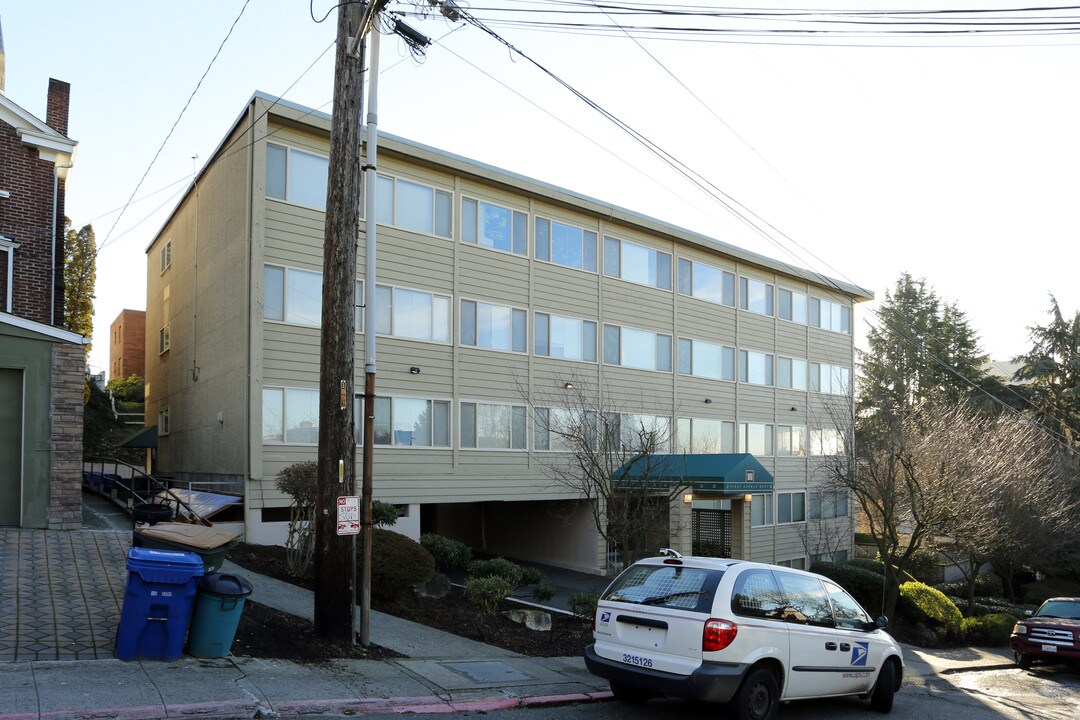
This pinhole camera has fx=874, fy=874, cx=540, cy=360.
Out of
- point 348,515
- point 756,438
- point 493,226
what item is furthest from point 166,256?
point 756,438

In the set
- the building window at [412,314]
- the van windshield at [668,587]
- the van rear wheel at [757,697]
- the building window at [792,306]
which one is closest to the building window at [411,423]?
the building window at [412,314]

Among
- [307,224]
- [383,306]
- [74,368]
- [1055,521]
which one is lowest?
[1055,521]

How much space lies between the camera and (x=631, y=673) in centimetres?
788

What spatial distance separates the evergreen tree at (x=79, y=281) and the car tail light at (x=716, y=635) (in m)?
29.9

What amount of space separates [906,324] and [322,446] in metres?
48.8

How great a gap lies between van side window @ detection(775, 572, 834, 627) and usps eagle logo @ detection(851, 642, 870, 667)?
52 centimetres

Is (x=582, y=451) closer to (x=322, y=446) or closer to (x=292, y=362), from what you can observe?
(x=292, y=362)

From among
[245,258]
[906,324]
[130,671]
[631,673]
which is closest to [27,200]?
Result: [245,258]

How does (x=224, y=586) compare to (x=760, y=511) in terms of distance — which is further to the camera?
(x=760, y=511)

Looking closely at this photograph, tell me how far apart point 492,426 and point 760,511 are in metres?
12.1

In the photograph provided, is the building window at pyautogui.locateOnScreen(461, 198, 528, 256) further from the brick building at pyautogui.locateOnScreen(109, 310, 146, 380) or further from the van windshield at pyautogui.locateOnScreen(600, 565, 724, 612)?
the brick building at pyautogui.locateOnScreen(109, 310, 146, 380)

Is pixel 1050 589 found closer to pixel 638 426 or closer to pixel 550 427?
pixel 638 426

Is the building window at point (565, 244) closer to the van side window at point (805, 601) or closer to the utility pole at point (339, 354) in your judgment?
the utility pole at point (339, 354)

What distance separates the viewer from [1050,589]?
97.8 ft
